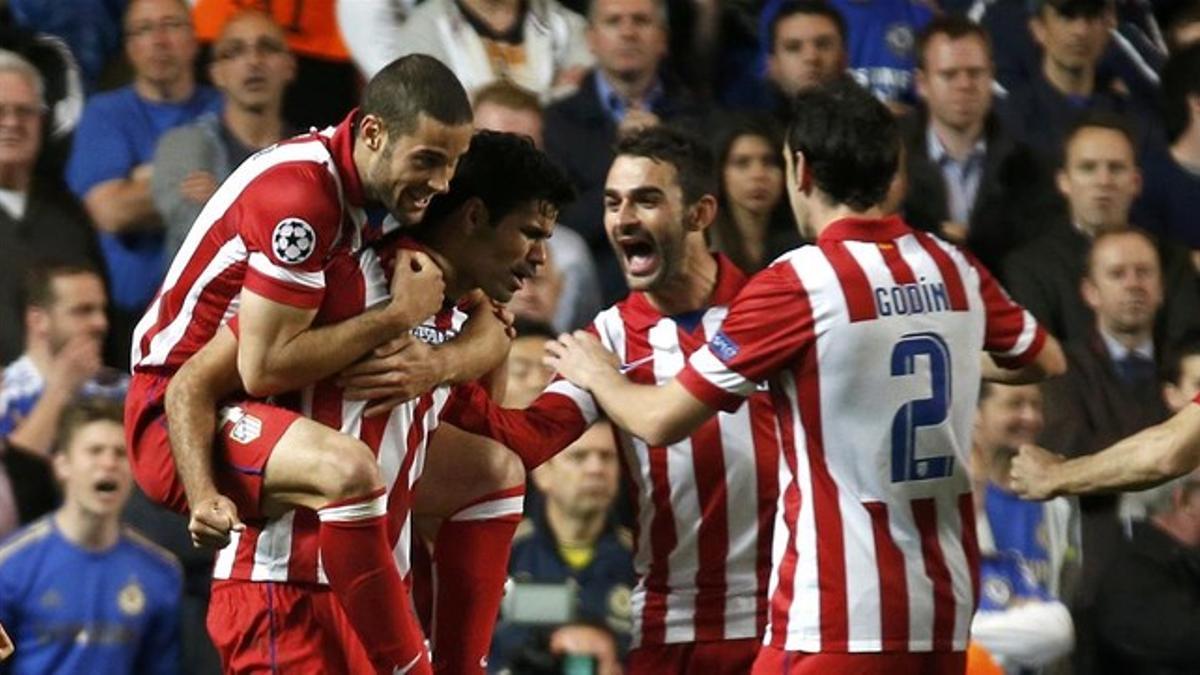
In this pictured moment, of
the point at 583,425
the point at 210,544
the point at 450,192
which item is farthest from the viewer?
the point at 583,425

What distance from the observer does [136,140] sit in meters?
8.91

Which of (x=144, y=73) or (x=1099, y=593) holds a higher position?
(x=144, y=73)

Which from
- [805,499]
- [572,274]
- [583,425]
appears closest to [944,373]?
[805,499]

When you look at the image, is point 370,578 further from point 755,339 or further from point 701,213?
point 701,213

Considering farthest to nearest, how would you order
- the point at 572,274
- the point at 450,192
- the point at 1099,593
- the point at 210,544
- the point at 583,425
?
1. the point at 572,274
2. the point at 1099,593
3. the point at 583,425
4. the point at 450,192
5. the point at 210,544

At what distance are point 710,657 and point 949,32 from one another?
144 inches

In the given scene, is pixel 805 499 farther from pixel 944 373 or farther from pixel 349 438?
pixel 349 438

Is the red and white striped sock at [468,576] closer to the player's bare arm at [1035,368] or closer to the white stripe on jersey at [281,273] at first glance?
the white stripe on jersey at [281,273]

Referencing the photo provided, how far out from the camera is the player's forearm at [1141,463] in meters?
6.25

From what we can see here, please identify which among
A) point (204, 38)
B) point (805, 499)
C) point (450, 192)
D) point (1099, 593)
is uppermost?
point (204, 38)

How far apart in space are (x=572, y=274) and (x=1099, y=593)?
1.97 m

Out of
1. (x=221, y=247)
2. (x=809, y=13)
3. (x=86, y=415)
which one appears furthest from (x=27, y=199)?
(x=221, y=247)

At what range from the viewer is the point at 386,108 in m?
5.52

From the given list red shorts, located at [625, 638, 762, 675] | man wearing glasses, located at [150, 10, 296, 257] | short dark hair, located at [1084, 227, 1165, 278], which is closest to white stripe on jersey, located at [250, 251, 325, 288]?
red shorts, located at [625, 638, 762, 675]
